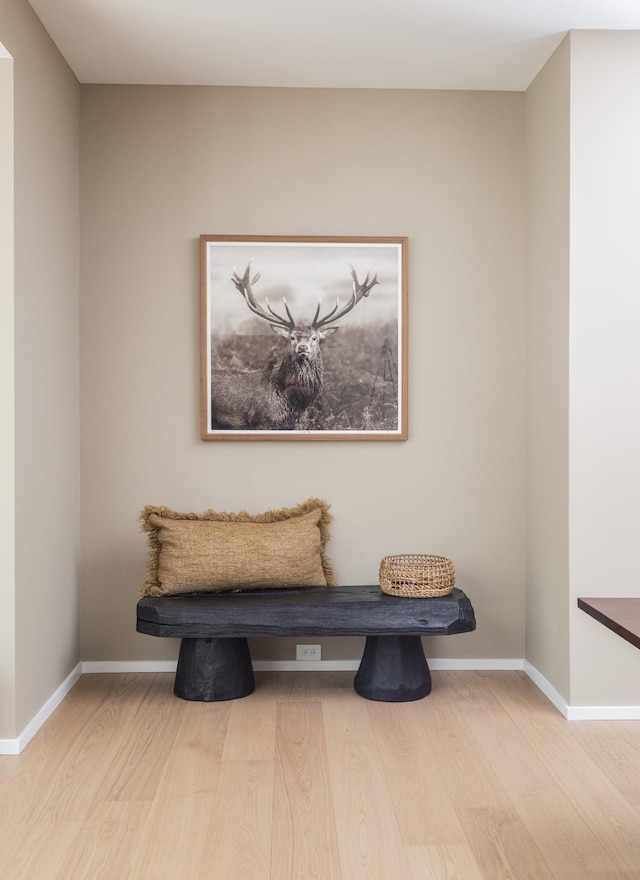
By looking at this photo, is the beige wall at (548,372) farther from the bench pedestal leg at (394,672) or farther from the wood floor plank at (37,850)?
the wood floor plank at (37,850)

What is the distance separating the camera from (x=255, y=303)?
382 centimetres

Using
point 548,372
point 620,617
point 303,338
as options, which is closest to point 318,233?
point 303,338

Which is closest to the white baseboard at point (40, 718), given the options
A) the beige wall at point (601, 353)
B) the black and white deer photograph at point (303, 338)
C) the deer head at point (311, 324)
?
the black and white deer photograph at point (303, 338)

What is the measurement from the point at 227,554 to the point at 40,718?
0.98 metres

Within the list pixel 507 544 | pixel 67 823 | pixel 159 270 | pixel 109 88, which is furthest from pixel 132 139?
pixel 67 823

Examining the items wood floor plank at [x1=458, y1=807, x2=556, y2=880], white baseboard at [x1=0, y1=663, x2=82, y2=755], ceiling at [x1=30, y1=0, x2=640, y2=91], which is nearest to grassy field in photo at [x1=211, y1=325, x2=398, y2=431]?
ceiling at [x1=30, y1=0, x2=640, y2=91]

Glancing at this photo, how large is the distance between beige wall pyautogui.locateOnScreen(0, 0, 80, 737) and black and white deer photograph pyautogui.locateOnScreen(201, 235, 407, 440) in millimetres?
629

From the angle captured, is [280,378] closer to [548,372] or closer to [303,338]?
[303,338]

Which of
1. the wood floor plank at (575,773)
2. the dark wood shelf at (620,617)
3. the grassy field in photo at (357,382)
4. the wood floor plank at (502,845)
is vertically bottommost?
the wood floor plank at (502,845)

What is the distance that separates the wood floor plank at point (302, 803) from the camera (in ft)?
7.25

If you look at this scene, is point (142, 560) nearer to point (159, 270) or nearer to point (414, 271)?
point (159, 270)

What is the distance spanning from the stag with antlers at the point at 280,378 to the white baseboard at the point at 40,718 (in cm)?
131

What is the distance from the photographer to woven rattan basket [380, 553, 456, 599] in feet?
11.5

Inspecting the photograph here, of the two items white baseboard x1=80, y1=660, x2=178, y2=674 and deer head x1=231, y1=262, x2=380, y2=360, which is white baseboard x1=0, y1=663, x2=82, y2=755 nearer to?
white baseboard x1=80, y1=660, x2=178, y2=674
